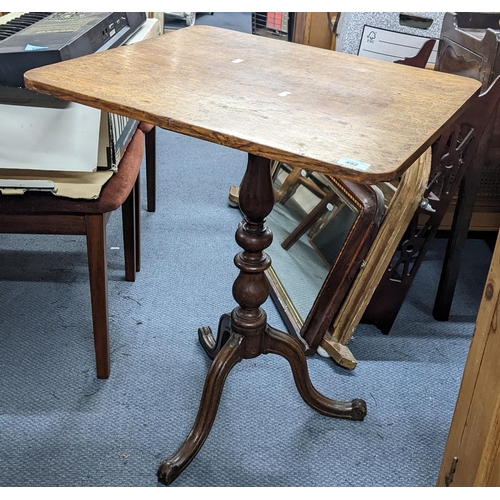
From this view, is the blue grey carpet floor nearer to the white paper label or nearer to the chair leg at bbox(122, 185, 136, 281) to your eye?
the chair leg at bbox(122, 185, 136, 281)

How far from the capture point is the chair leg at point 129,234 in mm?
1728

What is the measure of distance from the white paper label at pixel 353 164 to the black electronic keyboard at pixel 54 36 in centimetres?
70

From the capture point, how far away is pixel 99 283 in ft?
4.50

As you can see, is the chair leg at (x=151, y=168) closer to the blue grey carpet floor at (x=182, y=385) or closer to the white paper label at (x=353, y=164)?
the blue grey carpet floor at (x=182, y=385)

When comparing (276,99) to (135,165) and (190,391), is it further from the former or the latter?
(190,391)

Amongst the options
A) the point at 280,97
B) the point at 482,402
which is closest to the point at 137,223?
the point at 280,97

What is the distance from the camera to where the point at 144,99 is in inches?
35.4

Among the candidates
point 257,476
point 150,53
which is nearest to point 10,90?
point 150,53

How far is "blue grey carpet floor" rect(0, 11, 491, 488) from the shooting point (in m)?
1.28

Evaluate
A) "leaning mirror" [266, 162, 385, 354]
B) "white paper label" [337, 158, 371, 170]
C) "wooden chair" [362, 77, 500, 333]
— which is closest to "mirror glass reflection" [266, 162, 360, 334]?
"leaning mirror" [266, 162, 385, 354]

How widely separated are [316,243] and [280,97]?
2.74ft

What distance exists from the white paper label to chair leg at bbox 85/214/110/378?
697mm

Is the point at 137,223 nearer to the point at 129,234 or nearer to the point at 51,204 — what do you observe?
the point at 129,234

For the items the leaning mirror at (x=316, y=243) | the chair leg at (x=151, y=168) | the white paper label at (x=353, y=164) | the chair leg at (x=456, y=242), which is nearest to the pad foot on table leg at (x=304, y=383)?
the leaning mirror at (x=316, y=243)
